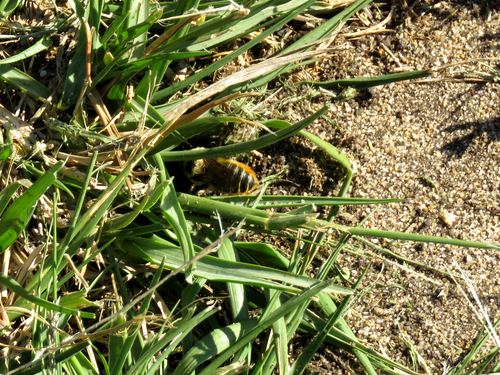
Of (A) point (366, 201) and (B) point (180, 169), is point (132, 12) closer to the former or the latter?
(B) point (180, 169)

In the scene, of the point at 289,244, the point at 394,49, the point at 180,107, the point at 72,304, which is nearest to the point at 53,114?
the point at 180,107

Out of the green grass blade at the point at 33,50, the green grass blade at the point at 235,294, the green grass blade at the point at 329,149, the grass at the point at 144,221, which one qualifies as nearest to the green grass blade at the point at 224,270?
the grass at the point at 144,221

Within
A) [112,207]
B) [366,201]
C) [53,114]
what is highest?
[53,114]

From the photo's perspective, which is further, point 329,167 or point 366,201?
point 329,167

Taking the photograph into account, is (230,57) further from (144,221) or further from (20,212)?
(20,212)

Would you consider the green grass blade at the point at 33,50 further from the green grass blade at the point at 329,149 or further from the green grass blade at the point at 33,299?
the green grass blade at the point at 329,149

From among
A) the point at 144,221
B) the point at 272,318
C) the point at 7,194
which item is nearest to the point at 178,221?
the point at 144,221
